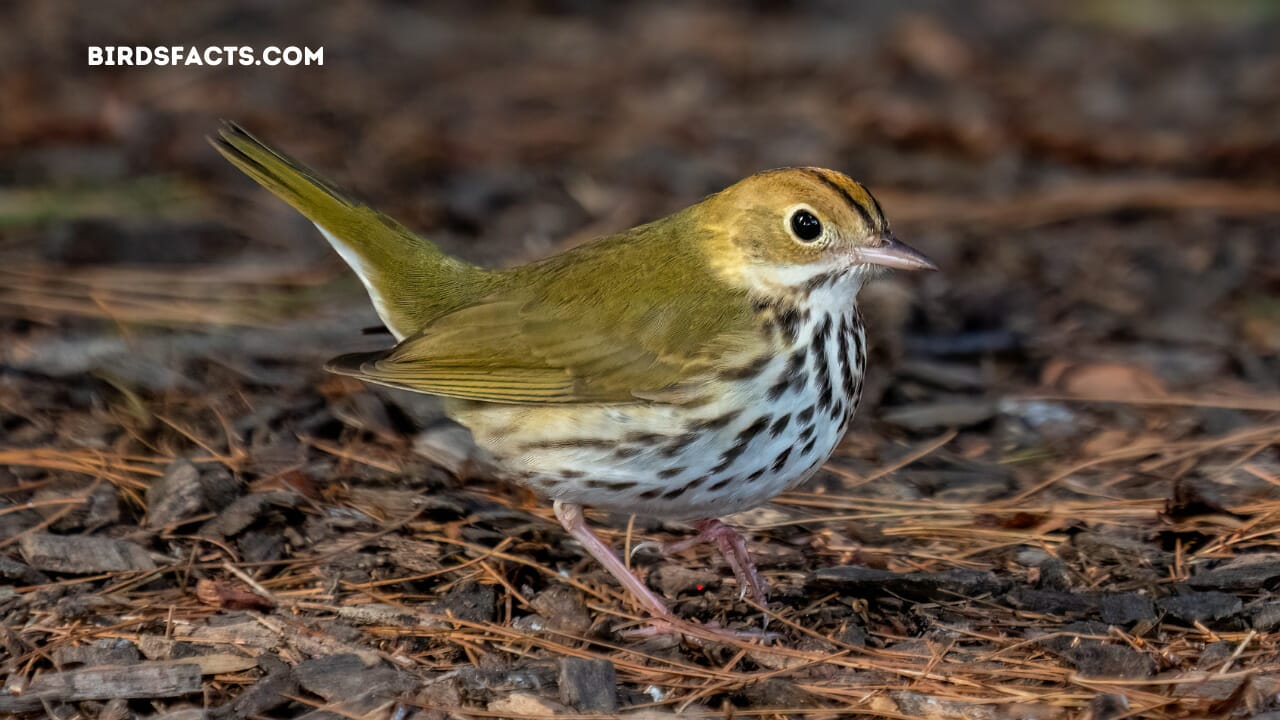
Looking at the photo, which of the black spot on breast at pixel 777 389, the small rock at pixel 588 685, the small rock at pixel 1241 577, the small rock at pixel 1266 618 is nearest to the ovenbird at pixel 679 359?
the black spot on breast at pixel 777 389

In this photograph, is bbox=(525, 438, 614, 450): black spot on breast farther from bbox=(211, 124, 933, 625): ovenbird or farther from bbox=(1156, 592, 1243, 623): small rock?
bbox=(1156, 592, 1243, 623): small rock

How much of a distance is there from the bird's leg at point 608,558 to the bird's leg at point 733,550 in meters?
0.22

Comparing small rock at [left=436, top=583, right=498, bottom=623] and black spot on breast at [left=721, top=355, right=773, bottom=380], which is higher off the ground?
black spot on breast at [left=721, top=355, right=773, bottom=380]

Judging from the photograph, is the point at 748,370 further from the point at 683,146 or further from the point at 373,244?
the point at 683,146

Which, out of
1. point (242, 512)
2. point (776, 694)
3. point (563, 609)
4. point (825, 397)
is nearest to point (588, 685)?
point (776, 694)

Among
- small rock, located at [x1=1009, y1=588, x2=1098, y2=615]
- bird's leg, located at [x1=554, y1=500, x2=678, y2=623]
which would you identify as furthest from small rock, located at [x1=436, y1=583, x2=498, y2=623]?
small rock, located at [x1=1009, y1=588, x2=1098, y2=615]

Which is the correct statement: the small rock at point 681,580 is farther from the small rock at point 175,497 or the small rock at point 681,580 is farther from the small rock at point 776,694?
the small rock at point 175,497

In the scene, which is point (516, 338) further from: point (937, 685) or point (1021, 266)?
point (1021, 266)

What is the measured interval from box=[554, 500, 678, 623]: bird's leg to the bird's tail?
0.81 m

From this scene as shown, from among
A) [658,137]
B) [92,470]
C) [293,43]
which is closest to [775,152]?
[658,137]

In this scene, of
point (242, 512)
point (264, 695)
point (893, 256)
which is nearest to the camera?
point (264, 695)

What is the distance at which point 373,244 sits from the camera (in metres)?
4.55

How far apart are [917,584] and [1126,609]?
1.74ft

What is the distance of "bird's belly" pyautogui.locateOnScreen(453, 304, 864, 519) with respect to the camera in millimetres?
3750
